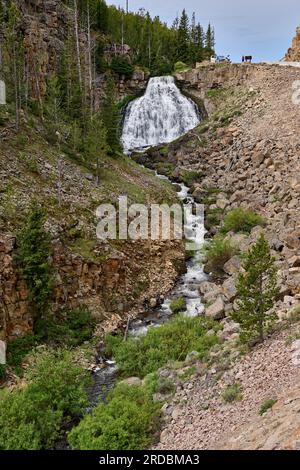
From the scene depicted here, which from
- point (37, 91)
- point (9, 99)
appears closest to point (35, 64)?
point (37, 91)

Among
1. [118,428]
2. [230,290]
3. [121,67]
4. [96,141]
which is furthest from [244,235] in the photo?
[121,67]

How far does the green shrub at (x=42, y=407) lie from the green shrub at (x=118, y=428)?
91 centimetres

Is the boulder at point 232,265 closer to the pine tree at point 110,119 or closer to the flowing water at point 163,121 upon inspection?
the flowing water at point 163,121

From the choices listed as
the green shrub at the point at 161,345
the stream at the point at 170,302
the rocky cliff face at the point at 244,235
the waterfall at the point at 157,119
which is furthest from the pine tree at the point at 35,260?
the waterfall at the point at 157,119

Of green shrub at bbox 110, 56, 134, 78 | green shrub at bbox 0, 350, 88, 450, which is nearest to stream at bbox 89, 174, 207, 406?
green shrub at bbox 0, 350, 88, 450

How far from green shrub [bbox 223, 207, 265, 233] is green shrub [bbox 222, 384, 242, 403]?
16155 mm

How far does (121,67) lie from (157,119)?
12.0 meters

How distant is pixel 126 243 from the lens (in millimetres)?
23891

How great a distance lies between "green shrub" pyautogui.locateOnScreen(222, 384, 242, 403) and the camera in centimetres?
1138

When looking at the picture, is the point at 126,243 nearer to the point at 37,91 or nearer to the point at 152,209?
the point at 152,209

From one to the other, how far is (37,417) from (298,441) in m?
7.65

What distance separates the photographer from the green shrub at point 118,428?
10961 millimetres

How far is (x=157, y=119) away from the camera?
1854 inches

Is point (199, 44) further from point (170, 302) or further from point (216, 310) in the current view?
point (216, 310)
